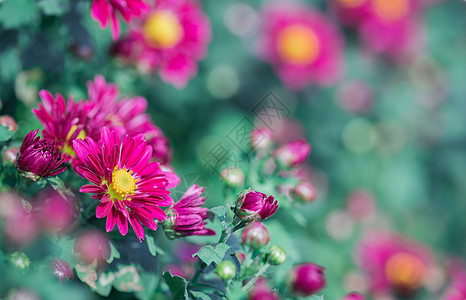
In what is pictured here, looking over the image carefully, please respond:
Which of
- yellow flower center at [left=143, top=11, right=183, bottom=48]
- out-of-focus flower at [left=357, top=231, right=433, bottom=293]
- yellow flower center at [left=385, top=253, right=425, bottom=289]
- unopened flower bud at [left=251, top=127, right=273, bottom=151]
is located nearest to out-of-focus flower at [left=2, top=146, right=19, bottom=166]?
unopened flower bud at [left=251, top=127, right=273, bottom=151]

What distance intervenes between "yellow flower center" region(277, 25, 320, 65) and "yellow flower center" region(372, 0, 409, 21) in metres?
0.30

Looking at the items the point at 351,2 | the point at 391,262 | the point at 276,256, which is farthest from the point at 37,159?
the point at 351,2

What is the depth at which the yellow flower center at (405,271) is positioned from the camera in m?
1.38

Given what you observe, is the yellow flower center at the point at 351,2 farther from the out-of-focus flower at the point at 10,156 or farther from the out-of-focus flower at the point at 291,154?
the out-of-focus flower at the point at 10,156

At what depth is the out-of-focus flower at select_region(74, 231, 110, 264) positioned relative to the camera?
2.06ft

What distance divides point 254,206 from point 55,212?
0.86 feet

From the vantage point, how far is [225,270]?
0.58m

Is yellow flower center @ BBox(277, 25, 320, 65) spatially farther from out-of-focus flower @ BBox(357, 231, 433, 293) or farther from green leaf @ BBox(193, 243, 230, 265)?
green leaf @ BBox(193, 243, 230, 265)

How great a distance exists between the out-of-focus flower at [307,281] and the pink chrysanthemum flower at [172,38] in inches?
23.2

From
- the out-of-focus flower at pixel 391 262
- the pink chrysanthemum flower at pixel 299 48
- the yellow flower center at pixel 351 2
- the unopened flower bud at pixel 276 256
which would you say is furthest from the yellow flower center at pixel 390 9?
the unopened flower bud at pixel 276 256

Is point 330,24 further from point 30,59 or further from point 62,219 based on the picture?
point 62,219

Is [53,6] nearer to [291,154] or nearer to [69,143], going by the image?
[69,143]

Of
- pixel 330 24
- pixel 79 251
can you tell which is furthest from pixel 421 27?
pixel 79 251

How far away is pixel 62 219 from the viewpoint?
0.61 meters
